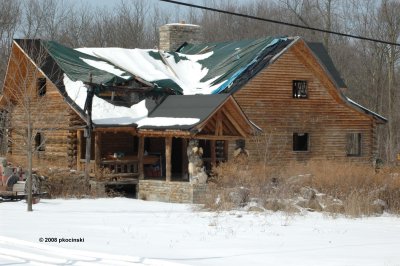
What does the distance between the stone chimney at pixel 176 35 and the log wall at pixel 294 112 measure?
287 inches

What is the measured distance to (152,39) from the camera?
232 feet

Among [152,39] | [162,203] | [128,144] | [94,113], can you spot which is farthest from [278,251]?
[152,39]

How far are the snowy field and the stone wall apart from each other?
323 cm

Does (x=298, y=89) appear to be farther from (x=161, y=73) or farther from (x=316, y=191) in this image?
(x=316, y=191)

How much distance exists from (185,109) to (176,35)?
11757mm

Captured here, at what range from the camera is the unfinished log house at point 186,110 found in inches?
1120

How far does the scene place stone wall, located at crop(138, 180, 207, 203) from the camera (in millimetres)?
26703

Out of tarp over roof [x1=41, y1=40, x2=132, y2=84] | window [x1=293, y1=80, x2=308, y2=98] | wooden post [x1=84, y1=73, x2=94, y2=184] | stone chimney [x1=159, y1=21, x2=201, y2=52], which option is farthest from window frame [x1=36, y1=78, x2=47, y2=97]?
window [x1=293, y1=80, x2=308, y2=98]

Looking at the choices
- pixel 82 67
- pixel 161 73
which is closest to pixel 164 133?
pixel 82 67

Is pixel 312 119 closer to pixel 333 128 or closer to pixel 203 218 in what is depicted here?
pixel 333 128

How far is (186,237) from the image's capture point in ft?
54.5

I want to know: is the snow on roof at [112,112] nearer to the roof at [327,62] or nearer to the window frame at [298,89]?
the window frame at [298,89]

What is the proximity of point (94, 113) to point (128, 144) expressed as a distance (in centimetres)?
337

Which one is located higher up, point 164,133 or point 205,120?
point 205,120
